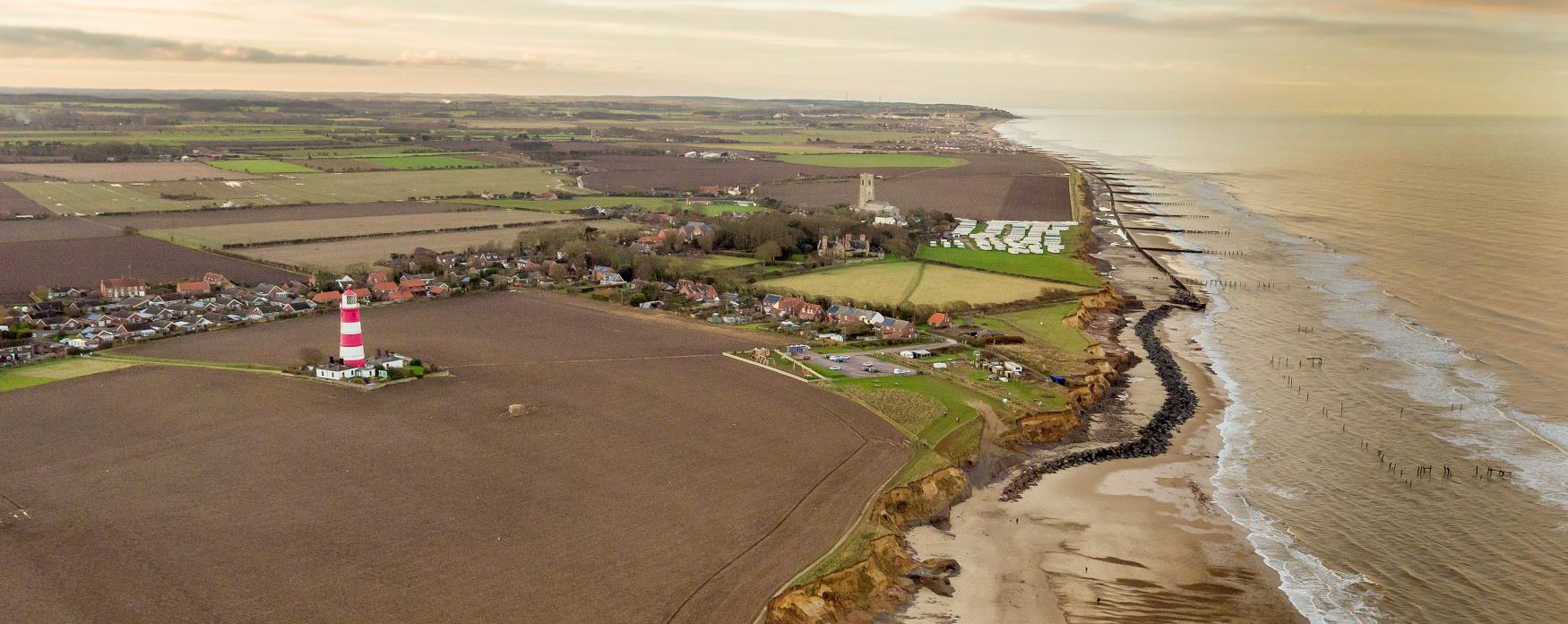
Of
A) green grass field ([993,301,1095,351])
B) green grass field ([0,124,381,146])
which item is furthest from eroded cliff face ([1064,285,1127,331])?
green grass field ([0,124,381,146])

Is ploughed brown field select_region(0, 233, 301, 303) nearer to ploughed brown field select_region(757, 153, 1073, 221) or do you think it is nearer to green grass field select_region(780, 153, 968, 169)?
ploughed brown field select_region(757, 153, 1073, 221)

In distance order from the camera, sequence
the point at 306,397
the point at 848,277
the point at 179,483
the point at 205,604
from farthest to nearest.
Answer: the point at 848,277, the point at 306,397, the point at 179,483, the point at 205,604

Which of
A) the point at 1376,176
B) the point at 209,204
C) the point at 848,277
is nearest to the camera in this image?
the point at 848,277

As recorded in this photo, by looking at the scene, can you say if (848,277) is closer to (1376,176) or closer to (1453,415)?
(1453,415)

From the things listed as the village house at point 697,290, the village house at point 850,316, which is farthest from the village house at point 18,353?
the village house at point 850,316

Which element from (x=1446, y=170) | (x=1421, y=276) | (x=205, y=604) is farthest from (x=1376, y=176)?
(x=205, y=604)

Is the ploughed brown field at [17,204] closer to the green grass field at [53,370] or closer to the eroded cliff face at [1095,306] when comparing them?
the green grass field at [53,370]

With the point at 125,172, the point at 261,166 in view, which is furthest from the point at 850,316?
the point at 125,172

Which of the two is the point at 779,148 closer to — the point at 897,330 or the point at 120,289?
the point at 120,289

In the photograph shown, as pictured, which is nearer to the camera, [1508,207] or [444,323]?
[444,323]
